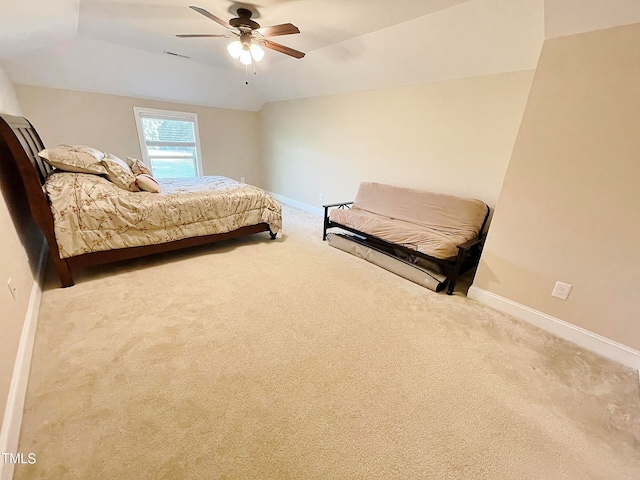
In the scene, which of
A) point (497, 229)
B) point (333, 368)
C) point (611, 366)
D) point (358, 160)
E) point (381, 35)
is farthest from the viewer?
point (358, 160)

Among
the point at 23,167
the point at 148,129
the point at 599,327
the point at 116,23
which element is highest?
the point at 116,23

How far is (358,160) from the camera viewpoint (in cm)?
399

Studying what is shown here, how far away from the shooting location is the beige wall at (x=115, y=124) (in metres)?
3.67

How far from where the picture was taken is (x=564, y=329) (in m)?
1.99

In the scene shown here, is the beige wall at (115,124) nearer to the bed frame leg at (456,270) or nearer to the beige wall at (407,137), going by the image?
the beige wall at (407,137)

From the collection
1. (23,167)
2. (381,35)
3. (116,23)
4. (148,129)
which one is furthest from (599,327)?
(148,129)

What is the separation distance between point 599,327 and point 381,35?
3.08 meters

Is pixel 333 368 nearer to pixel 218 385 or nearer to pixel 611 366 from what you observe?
pixel 218 385

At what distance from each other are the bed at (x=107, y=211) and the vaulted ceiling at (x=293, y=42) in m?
1.10

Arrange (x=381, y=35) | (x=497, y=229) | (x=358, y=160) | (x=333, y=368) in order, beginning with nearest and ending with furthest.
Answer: (x=333, y=368) → (x=497, y=229) → (x=381, y=35) → (x=358, y=160)

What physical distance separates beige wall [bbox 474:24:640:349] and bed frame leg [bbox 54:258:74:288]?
3.60 metres

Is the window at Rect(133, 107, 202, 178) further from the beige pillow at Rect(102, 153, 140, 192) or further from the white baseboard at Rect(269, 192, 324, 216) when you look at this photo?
the beige pillow at Rect(102, 153, 140, 192)

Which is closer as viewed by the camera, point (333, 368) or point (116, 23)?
point (333, 368)

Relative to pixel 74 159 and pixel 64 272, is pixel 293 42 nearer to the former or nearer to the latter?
pixel 74 159
